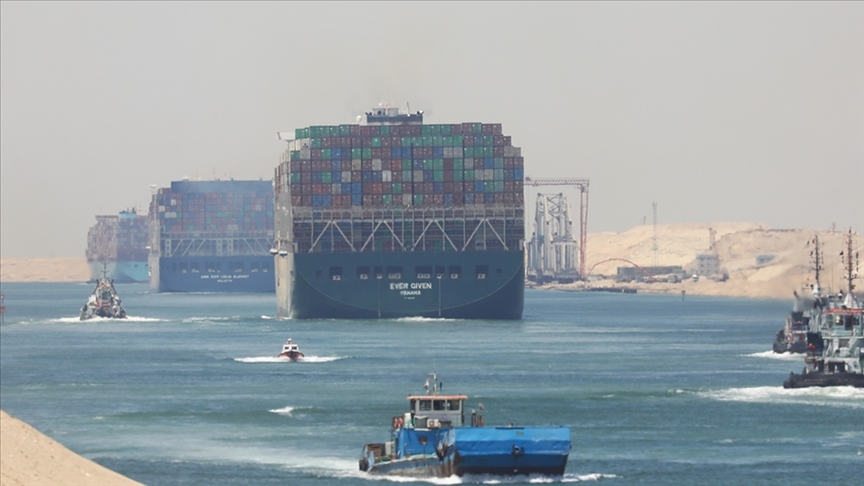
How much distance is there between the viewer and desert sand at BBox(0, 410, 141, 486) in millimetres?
46562

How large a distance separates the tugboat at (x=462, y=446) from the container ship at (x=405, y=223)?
106924 mm

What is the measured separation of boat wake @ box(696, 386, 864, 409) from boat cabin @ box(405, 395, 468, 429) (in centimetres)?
3244

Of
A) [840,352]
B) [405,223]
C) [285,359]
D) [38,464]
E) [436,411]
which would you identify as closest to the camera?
[38,464]

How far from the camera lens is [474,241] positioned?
174750 mm

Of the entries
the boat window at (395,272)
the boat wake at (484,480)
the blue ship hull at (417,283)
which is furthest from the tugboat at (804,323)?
the boat window at (395,272)

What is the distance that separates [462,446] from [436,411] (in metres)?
3.81

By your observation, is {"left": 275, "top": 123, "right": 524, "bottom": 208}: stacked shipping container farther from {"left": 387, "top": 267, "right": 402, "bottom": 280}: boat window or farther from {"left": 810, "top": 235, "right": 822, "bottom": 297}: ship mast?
{"left": 810, "top": 235, "right": 822, "bottom": 297}: ship mast

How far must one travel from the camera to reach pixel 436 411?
6338 centimetres

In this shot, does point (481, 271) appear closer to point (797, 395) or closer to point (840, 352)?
point (840, 352)

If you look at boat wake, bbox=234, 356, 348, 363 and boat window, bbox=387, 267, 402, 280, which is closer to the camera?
boat wake, bbox=234, 356, 348, 363

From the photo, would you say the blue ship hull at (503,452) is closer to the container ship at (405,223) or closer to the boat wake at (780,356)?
the boat wake at (780,356)

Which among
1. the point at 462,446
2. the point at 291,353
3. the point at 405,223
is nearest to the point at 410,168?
the point at 405,223

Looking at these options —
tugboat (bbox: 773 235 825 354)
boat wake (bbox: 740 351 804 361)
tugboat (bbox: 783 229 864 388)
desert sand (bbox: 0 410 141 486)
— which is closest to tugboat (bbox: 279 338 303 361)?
boat wake (bbox: 740 351 804 361)

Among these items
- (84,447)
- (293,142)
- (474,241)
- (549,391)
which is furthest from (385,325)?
(84,447)
